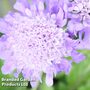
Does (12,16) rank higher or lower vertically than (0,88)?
higher

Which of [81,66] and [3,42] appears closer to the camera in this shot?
[3,42]

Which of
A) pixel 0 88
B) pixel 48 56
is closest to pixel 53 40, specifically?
pixel 48 56

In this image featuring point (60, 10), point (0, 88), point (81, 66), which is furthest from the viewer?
point (81, 66)

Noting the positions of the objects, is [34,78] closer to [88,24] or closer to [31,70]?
[31,70]

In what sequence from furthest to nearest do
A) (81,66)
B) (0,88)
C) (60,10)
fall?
(81,66)
(0,88)
(60,10)

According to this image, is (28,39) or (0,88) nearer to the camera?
(28,39)

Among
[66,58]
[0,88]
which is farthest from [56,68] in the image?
[0,88]

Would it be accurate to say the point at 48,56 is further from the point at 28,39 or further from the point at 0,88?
the point at 0,88

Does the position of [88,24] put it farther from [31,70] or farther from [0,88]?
[0,88]

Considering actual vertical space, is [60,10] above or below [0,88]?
above
